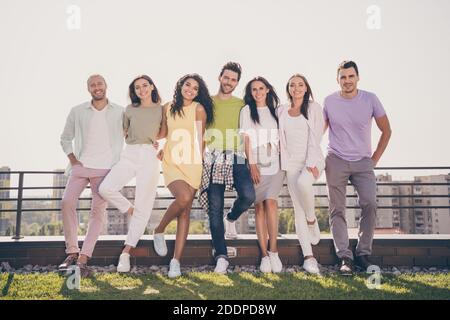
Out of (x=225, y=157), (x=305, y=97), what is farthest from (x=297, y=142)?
(x=225, y=157)

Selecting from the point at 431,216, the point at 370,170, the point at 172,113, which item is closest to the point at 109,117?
the point at 172,113

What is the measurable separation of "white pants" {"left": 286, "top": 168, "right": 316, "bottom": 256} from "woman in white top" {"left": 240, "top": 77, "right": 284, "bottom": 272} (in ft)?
0.51

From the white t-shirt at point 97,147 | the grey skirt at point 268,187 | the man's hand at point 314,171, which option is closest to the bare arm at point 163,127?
the white t-shirt at point 97,147

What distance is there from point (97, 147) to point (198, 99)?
129 cm

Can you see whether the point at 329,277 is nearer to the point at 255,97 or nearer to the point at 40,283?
the point at 255,97

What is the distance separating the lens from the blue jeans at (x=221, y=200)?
3.91 metres

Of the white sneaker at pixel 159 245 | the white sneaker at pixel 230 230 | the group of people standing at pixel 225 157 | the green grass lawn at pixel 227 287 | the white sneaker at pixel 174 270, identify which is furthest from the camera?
the white sneaker at pixel 230 230

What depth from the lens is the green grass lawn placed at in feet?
10.0

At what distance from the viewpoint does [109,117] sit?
165 inches

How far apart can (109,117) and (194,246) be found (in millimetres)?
1842

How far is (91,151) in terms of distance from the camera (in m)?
4.14

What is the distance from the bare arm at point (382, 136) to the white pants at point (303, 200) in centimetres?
94

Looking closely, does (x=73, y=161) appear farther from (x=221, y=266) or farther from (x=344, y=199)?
(x=344, y=199)

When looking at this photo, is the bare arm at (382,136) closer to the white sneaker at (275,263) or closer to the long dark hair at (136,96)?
the white sneaker at (275,263)
